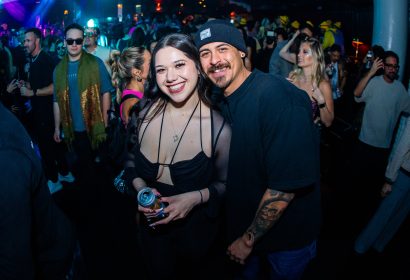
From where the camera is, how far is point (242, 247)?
201 cm

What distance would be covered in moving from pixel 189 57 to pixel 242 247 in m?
1.29

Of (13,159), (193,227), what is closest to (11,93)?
(193,227)

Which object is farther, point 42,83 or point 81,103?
point 42,83

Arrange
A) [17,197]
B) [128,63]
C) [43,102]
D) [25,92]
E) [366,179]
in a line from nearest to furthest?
[17,197] < [128,63] < [366,179] < [25,92] < [43,102]

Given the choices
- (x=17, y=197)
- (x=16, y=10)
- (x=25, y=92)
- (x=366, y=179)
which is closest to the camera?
(x=17, y=197)

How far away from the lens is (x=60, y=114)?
470 centimetres

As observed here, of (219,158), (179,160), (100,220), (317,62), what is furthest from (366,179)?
(100,220)

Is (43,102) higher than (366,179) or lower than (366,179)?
higher

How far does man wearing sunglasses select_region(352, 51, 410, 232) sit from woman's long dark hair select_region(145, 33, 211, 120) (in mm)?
2927

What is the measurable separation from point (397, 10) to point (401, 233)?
16.6 feet

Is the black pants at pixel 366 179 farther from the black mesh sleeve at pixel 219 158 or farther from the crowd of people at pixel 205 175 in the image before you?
the black mesh sleeve at pixel 219 158

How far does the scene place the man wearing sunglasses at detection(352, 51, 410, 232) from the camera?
13.7ft

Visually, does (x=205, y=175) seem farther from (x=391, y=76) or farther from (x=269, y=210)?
(x=391, y=76)

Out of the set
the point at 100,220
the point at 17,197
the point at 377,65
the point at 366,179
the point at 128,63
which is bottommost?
the point at 100,220
